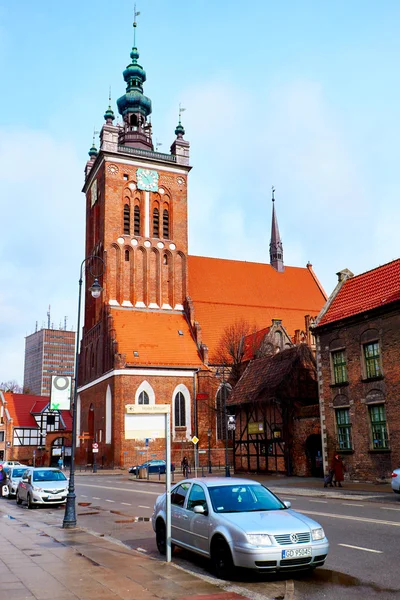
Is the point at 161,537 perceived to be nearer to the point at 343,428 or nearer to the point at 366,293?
the point at 343,428

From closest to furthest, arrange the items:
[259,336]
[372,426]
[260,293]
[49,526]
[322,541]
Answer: [322,541] → [49,526] → [372,426] → [259,336] → [260,293]

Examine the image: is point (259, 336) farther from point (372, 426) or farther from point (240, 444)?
point (372, 426)

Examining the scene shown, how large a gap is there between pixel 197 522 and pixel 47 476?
14.5 meters

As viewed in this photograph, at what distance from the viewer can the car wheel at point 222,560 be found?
8344 mm

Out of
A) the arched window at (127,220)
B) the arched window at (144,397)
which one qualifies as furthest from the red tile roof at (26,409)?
the arched window at (127,220)

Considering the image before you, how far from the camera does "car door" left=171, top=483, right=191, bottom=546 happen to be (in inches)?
385

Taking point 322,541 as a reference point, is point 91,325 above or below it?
above

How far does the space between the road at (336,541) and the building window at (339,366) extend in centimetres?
760

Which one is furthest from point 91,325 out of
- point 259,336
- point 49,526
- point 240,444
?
point 49,526

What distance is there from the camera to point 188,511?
9.76 m

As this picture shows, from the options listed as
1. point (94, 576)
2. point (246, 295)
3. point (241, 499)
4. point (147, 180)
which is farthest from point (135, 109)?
point (94, 576)

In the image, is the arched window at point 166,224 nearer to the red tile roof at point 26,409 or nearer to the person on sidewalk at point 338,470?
the red tile roof at point 26,409

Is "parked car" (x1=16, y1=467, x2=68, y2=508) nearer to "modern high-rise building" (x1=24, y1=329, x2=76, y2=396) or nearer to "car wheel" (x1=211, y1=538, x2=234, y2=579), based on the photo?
"car wheel" (x1=211, y1=538, x2=234, y2=579)

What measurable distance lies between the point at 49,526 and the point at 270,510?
8200 mm
